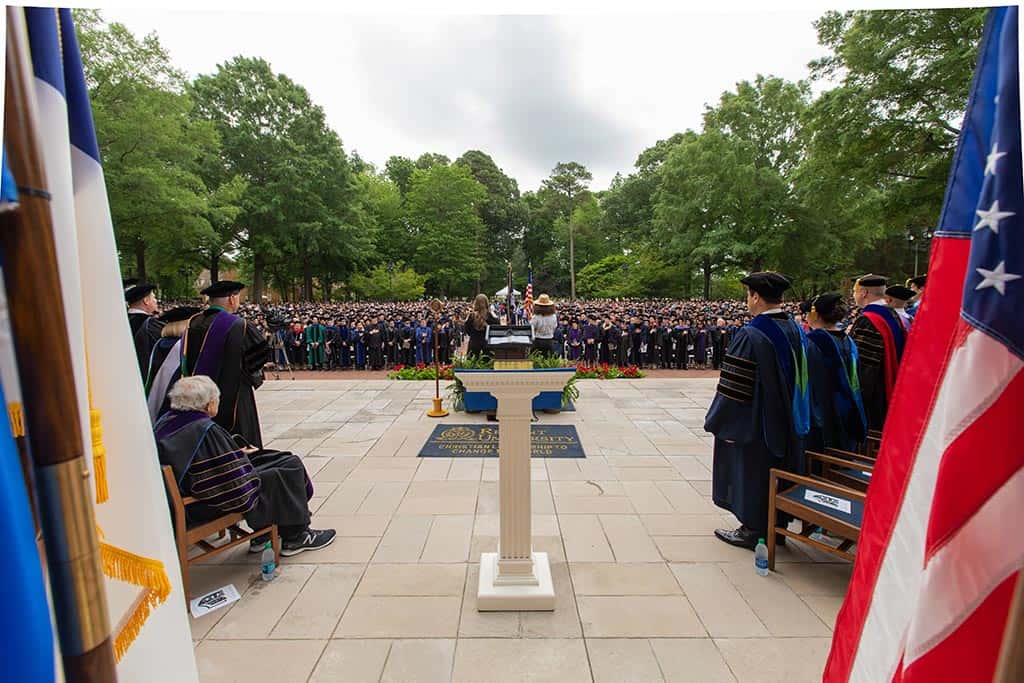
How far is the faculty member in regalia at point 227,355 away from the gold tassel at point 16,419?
3737 millimetres

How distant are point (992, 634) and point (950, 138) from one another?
2027 centimetres

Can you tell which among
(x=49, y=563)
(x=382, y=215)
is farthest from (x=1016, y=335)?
(x=382, y=215)

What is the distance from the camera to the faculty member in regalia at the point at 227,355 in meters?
4.38

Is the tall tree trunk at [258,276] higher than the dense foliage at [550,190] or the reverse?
the reverse

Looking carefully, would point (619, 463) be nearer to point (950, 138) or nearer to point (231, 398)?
point (231, 398)

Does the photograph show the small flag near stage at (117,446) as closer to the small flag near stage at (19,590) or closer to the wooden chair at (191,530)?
the small flag near stage at (19,590)

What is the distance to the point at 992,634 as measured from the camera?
1152 mm

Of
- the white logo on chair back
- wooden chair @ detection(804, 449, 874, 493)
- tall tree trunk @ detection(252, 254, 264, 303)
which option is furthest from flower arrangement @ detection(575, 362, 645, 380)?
tall tree trunk @ detection(252, 254, 264, 303)

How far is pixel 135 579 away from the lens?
133 cm

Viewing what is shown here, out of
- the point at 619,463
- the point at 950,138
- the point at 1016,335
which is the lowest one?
the point at 619,463

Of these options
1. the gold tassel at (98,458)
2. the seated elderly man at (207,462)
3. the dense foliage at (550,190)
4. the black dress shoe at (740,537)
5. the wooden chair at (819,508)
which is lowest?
the black dress shoe at (740,537)

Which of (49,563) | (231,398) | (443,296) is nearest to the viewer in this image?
(49,563)

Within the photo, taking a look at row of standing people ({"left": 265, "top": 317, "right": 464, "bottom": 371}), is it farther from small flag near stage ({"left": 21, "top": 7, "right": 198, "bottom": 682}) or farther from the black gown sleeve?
small flag near stage ({"left": 21, "top": 7, "right": 198, "bottom": 682})

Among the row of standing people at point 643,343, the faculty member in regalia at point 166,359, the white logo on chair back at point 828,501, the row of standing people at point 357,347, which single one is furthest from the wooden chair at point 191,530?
the row of standing people at point 643,343
